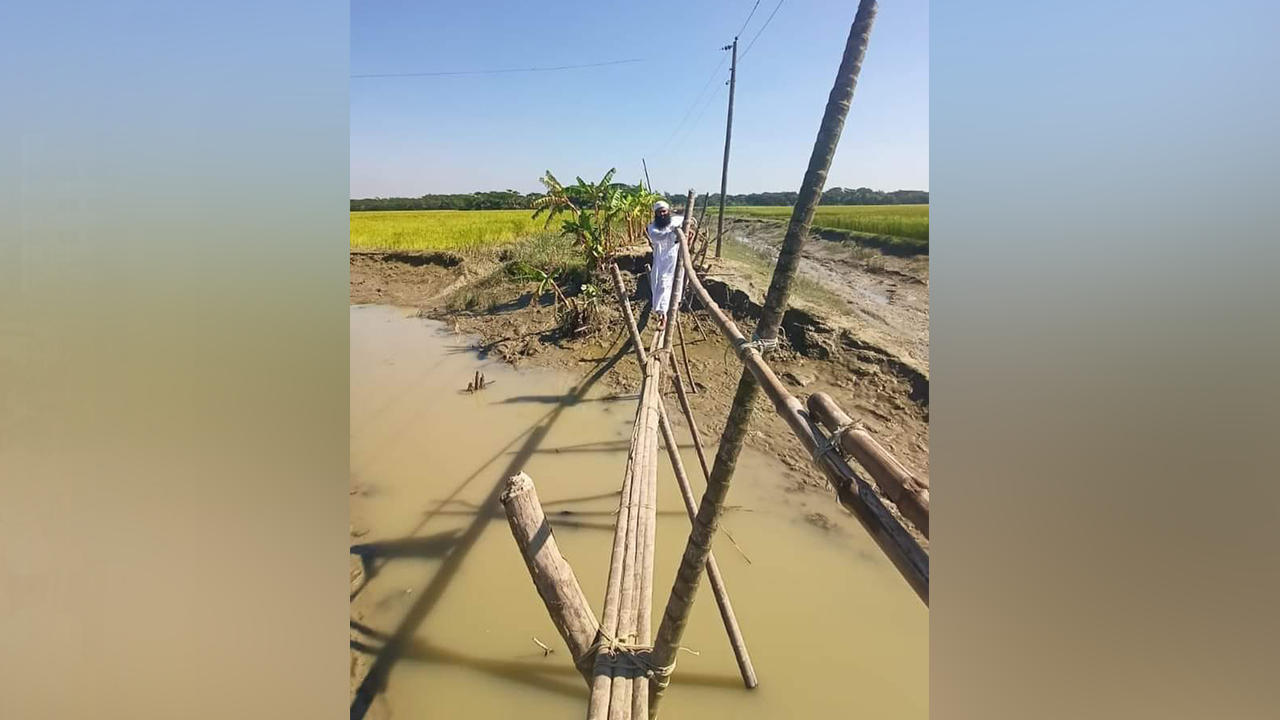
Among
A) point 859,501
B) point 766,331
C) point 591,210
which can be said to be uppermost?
point 591,210

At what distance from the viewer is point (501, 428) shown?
5766 mm

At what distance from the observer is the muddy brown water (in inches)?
110

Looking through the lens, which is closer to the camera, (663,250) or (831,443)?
(831,443)

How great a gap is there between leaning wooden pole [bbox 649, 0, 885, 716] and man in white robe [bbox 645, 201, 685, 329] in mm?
3351

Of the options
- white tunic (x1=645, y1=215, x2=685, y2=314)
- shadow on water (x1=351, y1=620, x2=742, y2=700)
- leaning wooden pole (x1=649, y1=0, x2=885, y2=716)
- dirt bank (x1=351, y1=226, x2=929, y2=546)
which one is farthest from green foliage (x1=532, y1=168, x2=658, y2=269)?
leaning wooden pole (x1=649, y1=0, x2=885, y2=716)

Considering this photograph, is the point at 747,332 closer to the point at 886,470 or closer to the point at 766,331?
the point at 766,331

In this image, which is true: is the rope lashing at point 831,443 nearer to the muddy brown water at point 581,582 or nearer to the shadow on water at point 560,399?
the muddy brown water at point 581,582

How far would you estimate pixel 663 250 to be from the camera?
552cm

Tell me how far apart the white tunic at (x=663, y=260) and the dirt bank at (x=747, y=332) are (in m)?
0.74

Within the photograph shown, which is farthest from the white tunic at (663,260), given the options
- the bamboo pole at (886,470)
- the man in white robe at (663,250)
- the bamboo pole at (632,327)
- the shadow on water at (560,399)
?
the bamboo pole at (886,470)

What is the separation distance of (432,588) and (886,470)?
10.4ft

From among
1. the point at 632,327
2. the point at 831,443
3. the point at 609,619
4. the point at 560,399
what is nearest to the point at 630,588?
the point at 609,619

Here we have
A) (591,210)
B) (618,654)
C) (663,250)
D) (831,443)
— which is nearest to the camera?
(831,443)

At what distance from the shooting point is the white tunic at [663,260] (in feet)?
17.4
